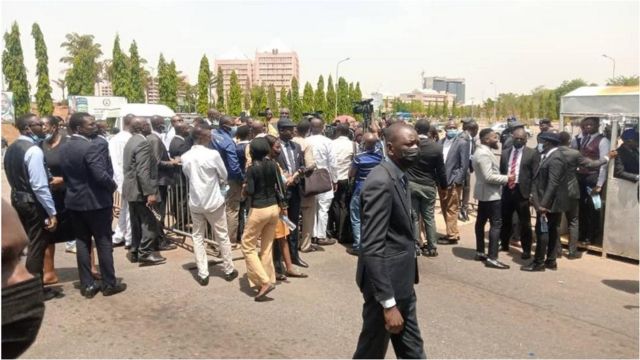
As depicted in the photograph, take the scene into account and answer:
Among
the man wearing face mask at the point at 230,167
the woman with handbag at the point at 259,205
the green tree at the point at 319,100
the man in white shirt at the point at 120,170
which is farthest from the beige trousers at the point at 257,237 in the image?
the green tree at the point at 319,100

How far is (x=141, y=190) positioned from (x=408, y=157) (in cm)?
445

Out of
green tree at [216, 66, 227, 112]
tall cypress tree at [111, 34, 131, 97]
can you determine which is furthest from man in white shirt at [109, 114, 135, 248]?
green tree at [216, 66, 227, 112]

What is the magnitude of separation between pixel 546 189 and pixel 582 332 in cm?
235

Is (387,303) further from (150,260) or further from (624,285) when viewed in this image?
(150,260)

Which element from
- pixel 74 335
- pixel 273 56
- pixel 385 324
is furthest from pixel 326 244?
pixel 273 56

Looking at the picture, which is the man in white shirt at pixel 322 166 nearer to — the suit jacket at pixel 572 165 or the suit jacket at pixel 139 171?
the suit jacket at pixel 139 171

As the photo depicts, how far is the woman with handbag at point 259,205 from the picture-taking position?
18.2 ft

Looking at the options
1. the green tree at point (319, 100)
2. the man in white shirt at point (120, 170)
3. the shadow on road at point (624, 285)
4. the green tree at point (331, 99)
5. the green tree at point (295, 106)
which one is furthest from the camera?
the green tree at point (331, 99)

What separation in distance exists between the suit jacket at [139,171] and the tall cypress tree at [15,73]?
4835cm

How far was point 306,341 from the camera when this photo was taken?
4477 mm

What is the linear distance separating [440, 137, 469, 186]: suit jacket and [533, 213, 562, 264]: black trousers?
1978 mm

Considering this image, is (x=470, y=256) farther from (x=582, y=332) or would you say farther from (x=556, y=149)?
(x=582, y=332)

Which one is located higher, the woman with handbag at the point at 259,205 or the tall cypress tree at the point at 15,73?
the tall cypress tree at the point at 15,73

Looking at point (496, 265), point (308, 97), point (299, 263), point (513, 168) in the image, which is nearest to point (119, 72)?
point (308, 97)
